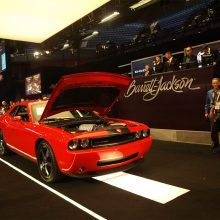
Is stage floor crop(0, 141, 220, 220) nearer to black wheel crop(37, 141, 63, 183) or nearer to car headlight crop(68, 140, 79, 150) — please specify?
black wheel crop(37, 141, 63, 183)

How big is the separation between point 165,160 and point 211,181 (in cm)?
165

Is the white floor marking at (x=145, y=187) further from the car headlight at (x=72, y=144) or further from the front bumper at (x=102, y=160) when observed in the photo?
the car headlight at (x=72, y=144)

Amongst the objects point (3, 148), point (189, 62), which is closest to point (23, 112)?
point (3, 148)

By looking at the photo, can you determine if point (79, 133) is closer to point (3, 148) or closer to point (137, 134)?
point (137, 134)

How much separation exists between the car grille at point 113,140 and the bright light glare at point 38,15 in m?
5.25

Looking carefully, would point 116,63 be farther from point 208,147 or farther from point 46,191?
point 46,191

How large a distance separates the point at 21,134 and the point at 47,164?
1179 mm

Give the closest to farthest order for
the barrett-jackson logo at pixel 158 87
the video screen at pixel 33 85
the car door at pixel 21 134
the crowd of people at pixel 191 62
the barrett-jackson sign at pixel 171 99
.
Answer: the car door at pixel 21 134 → the barrett-jackson sign at pixel 171 99 → the barrett-jackson logo at pixel 158 87 → the crowd of people at pixel 191 62 → the video screen at pixel 33 85

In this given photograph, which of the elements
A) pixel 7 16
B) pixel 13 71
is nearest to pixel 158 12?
pixel 13 71

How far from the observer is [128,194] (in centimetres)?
433

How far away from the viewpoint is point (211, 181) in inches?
182

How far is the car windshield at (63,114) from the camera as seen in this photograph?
589cm

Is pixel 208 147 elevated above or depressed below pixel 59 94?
below

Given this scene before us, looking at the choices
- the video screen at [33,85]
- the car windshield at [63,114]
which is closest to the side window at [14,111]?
the car windshield at [63,114]
